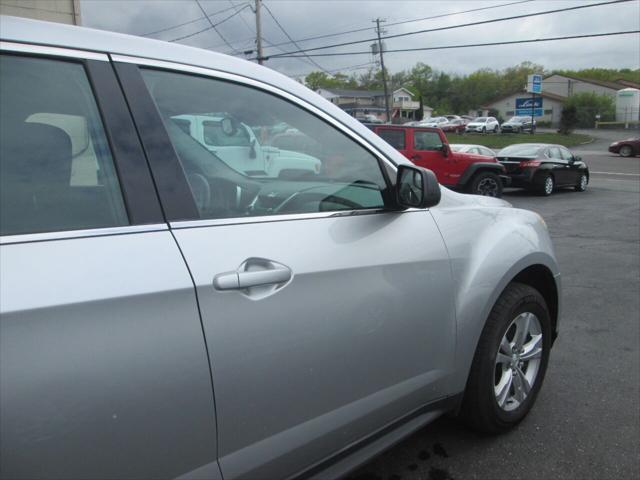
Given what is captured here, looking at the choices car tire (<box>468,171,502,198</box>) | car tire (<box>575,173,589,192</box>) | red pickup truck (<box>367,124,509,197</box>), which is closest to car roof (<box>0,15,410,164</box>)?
red pickup truck (<box>367,124,509,197</box>)

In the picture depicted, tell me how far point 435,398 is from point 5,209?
1780mm

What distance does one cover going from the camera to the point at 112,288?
1338mm

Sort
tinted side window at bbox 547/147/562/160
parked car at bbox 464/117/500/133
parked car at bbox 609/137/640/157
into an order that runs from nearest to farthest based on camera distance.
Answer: tinted side window at bbox 547/147/562/160 < parked car at bbox 609/137/640/157 < parked car at bbox 464/117/500/133

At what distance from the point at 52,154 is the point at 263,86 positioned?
75cm

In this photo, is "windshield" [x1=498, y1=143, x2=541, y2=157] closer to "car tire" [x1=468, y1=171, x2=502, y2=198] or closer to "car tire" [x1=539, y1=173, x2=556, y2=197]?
"car tire" [x1=539, y1=173, x2=556, y2=197]

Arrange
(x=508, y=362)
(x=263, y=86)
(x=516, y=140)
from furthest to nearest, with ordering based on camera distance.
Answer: (x=516, y=140)
(x=508, y=362)
(x=263, y=86)

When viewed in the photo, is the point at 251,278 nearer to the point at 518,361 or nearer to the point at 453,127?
the point at 518,361

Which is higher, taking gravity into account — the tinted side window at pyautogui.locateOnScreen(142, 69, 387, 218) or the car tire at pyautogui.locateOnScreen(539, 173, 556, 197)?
the tinted side window at pyautogui.locateOnScreen(142, 69, 387, 218)

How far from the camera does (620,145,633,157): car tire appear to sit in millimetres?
33159

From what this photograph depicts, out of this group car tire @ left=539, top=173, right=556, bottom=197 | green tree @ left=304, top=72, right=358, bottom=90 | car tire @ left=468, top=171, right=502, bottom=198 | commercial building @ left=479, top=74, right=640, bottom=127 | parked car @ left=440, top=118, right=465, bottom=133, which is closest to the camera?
car tire @ left=468, top=171, right=502, bottom=198

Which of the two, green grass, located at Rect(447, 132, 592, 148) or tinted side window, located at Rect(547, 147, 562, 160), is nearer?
tinted side window, located at Rect(547, 147, 562, 160)

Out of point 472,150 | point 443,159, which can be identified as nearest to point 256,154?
point 443,159

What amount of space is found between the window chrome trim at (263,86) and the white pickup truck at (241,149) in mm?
145

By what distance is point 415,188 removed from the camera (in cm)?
211
